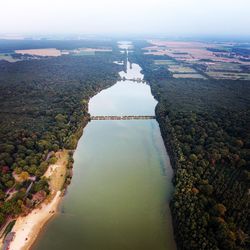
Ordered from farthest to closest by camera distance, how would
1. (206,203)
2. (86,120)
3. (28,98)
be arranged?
(28,98) < (86,120) < (206,203)

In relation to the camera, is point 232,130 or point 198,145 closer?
point 198,145

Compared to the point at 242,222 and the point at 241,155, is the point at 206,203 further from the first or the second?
the point at 241,155

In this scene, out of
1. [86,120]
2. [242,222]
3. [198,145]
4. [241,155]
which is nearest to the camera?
[242,222]

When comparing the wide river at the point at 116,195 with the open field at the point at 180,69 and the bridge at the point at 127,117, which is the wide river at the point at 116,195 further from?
the open field at the point at 180,69

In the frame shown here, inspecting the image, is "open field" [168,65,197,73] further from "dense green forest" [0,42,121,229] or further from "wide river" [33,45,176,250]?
"wide river" [33,45,176,250]

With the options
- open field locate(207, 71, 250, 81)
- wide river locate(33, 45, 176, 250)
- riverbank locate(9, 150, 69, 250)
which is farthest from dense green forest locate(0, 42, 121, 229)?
open field locate(207, 71, 250, 81)

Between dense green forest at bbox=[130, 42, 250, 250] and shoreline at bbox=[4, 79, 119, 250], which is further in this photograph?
dense green forest at bbox=[130, 42, 250, 250]

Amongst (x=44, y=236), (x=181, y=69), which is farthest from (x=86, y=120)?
(x=181, y=69)
